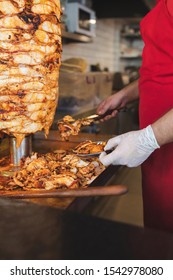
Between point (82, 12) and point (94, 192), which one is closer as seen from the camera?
point (94, 192)

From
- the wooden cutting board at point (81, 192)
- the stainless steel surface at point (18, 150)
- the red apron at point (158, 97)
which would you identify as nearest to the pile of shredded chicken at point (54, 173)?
the stainless steel surface at point (18, 150)

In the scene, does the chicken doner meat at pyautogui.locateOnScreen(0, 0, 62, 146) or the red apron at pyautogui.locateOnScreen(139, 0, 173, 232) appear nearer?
the chicken doner meat at pyautogui.locateOnScreen(0, 0, 62, 146)

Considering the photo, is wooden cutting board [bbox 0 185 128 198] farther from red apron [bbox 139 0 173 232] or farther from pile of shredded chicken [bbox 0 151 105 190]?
red apron [bbox 139 0 173 232]

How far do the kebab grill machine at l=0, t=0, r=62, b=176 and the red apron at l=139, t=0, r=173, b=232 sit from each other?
414 mm

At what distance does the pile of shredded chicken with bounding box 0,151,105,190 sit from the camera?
0.89 meters

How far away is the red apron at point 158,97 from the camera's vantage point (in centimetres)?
118

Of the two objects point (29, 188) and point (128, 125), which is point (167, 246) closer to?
point (29, 188)

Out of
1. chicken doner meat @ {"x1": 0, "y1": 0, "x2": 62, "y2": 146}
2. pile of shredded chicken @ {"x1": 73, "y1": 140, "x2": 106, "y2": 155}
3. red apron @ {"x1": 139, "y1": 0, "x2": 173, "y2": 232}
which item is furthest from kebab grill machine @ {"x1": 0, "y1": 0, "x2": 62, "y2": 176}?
red apron @ {"x1": 139, "y1": 0, "x2": 173, "y2": 232}

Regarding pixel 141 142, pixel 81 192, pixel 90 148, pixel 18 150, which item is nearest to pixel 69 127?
pixel 90 148

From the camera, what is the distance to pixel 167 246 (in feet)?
1.49

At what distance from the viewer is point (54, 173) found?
958 mm

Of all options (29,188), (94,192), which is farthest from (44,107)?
(94,192)

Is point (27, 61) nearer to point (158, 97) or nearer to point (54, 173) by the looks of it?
point (54, 173)
